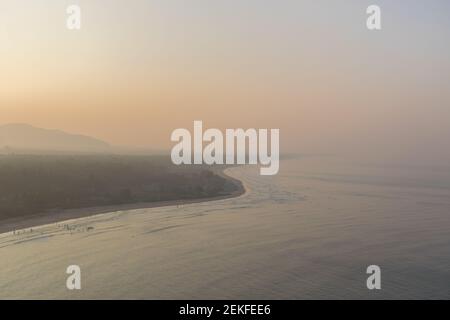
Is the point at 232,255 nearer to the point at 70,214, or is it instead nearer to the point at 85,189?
the point at 70,214

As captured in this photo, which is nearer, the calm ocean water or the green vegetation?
the calm ocean water

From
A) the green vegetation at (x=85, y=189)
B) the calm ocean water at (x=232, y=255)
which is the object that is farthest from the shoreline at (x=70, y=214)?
the calm ocean water at (x=232, y=255)

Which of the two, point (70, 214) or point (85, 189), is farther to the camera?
point (85, 189)

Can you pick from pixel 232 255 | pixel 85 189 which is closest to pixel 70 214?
pixel 85 189

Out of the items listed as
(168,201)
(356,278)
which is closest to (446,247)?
(356,278)

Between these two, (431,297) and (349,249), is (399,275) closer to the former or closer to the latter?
(431,297)

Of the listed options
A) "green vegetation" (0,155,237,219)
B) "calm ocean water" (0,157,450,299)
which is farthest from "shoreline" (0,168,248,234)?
"calm ocean water" (0,157,450,299)

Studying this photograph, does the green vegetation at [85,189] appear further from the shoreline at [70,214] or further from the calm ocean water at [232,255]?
the calm ocean water at [232,255]

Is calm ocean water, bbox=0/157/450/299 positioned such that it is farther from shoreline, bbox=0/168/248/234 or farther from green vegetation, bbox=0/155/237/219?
green vegetation, bbox=0/155/237/219
